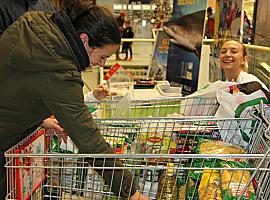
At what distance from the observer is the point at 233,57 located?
2.75 meters

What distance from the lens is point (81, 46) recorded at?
54.9 inches

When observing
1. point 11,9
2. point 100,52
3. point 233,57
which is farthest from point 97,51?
point 233,57

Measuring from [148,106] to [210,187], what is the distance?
102cm

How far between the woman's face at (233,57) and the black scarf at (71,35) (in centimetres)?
154

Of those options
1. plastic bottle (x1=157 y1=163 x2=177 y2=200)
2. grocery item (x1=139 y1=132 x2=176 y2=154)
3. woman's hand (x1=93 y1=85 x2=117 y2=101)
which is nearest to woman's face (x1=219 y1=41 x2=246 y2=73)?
woman's hand (x1=93 y1=85 x2=117 y2=101)

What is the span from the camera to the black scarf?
4.54 ft

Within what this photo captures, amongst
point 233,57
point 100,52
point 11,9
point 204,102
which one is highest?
point 11,9

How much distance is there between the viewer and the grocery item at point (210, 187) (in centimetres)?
139

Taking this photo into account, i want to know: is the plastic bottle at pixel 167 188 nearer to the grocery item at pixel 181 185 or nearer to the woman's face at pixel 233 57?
the grocery item at pixel 181 185

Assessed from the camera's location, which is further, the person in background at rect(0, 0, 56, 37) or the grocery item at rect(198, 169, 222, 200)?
the person in background at rect(0, 0, 56, 37)

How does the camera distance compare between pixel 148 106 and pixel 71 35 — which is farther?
pixel 148 106

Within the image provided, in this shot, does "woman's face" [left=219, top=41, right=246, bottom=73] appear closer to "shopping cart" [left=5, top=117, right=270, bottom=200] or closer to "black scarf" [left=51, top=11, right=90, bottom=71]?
"shopping cart" [left=5, top=117, right=270, bottom=200]

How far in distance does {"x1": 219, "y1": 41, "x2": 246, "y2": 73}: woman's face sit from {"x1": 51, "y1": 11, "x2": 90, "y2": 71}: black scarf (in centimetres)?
154

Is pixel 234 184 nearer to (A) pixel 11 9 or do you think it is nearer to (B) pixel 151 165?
(B) pixel 151 165
